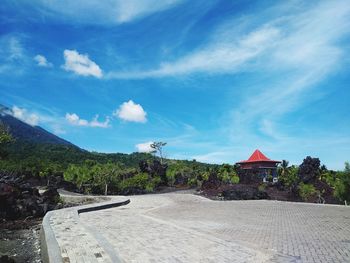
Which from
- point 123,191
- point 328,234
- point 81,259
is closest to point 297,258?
point 328,234

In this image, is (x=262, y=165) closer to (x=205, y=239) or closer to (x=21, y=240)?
(x=21, y=240)

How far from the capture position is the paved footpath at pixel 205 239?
23.3 ft

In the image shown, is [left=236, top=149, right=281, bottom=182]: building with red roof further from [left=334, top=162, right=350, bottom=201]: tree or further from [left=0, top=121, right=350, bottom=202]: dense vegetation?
[left=334, top=162, right=350, bottom=201]: tree

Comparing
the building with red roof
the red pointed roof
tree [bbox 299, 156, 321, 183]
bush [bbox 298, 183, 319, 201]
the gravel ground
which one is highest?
the red pointed roof

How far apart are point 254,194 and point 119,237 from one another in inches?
647

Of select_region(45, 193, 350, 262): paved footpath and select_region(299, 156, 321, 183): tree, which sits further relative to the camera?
select_region(299, 156, 321, 183): tree

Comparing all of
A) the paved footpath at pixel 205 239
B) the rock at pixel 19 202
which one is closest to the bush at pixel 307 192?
the paved footpath at pixel 205 239

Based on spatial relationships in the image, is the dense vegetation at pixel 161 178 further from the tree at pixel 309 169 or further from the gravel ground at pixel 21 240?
the gravel ground at pixel 21 240

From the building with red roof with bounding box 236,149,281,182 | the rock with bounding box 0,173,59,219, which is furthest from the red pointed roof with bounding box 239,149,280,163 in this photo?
the rock with bounding box 0,173,59,219

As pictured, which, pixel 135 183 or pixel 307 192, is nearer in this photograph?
pixel 307 192

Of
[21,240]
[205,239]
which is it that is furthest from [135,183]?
[205,239]

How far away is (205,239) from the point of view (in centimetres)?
894

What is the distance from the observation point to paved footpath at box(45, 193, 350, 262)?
7105 millimetres

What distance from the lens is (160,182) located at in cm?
3691
